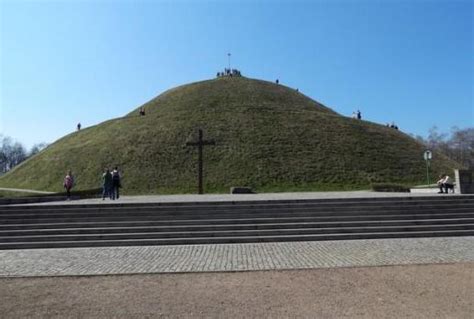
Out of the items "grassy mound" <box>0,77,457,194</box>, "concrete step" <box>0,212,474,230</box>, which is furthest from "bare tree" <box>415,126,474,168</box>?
"concrete step" <box>0,212,474,230</box>

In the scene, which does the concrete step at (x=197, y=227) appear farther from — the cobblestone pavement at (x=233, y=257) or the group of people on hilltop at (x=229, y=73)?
the group of people on hilltop at (x=229, y=73)

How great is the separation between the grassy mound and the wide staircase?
61.3 feet

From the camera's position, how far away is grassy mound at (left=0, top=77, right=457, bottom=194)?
3566cm

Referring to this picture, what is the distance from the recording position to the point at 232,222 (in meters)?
13.3

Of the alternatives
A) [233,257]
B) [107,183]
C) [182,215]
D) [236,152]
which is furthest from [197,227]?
[236,152]

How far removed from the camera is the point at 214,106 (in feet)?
168

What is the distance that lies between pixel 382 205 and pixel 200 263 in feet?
25.1

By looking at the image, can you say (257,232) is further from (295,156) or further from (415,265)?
(295,156)

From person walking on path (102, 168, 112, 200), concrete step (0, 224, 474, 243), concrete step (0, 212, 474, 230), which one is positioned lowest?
concrete step (0, 224, 474, 243)

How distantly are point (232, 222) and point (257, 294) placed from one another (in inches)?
259

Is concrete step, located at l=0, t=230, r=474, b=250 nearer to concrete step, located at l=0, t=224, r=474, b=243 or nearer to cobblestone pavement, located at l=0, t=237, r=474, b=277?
concrete step, located at l=0, t=224, r=474, b=243

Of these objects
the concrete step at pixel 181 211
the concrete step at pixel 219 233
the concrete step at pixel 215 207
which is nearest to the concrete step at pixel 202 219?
the concrete step at pixel 181 211

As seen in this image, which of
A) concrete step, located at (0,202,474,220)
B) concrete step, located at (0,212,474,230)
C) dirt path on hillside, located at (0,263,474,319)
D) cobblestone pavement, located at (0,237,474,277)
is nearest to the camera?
dirt path on hillside, located at (0,263,474,319)

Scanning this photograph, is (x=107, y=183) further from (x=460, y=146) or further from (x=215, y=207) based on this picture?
(x=460, y=146)
